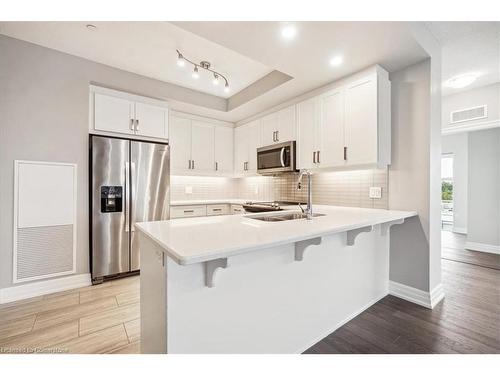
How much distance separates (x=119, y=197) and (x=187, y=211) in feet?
3.32

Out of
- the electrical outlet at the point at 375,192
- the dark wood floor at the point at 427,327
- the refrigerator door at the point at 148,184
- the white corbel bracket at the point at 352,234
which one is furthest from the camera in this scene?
the refrigerator door at the point at 148,184

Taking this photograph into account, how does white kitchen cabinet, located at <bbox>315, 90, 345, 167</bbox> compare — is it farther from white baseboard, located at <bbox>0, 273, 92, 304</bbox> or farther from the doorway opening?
the doorway opening

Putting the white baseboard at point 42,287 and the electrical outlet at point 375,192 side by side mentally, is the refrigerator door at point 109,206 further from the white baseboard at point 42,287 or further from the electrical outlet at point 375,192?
the electrical outlet at point 375,192

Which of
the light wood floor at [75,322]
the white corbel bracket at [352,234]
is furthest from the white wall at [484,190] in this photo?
the light wood floor at [75,322]

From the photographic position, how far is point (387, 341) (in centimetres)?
170

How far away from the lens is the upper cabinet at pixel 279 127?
10.3 feet

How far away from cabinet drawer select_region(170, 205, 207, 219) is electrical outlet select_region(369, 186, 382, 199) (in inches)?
94.9

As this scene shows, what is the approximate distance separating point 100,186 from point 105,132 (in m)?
0.67

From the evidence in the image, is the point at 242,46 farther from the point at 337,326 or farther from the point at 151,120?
the point at 337,326

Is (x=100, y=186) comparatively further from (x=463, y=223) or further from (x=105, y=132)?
(x=463, y=223)

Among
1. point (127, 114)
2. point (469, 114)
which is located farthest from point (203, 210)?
point (469, 114)

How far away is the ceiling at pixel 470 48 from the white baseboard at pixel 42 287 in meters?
4.32

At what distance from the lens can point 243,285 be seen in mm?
1340
